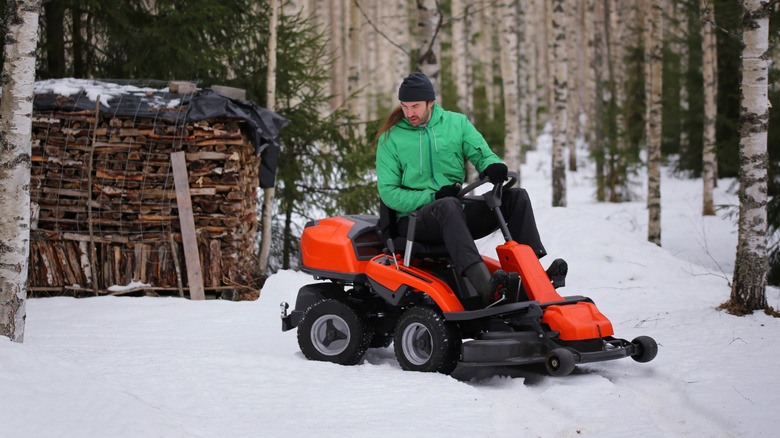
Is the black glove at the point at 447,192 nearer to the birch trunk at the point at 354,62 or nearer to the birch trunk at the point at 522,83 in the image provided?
the birch trunk at the point at 354,62

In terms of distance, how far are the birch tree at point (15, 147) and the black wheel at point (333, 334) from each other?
1.97 meters

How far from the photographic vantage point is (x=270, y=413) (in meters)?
3.88

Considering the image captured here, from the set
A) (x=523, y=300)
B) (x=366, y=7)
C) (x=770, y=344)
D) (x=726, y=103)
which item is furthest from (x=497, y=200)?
(x=366, y=7)

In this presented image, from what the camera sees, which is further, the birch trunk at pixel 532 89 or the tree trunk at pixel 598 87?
the birch trunk at pixel 532 89

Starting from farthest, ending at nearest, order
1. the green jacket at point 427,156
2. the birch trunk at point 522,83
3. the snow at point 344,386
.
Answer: the birch trunk at point 522,83 → the green jacket at point 427,156 → the snow at point 344,386

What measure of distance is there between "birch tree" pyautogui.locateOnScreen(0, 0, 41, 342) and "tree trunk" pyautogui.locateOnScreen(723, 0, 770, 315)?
18.2ft

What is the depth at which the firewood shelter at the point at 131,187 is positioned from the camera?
848 cm

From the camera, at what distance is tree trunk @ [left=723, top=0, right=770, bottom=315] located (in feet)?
20.1

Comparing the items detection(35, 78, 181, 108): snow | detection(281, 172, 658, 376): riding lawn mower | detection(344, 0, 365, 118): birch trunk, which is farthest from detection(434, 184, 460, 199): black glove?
detection(344, 0, 365, 118): birch trunk

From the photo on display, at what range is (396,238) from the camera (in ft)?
16.5

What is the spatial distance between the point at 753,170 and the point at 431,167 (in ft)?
9.88

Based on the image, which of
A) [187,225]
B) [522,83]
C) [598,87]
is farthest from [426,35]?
[522,83]

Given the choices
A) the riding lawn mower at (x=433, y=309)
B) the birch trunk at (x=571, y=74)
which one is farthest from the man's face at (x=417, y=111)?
the birch trunk at (x=571, y=74)

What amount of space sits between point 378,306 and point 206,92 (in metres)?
4.48
